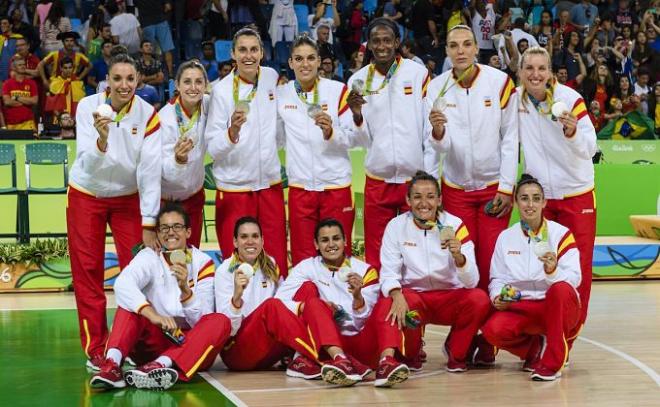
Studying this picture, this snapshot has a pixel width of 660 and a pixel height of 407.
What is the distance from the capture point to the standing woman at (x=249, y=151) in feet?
25.5

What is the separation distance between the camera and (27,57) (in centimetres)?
1602

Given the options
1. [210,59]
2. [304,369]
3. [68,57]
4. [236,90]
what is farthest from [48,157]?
[304,369]

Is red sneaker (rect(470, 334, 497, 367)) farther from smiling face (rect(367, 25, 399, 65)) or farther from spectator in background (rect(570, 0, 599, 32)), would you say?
spectator in background (rect(570, 0, 599, 32))

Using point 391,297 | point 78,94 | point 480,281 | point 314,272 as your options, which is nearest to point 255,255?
point 314,272

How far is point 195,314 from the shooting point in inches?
287

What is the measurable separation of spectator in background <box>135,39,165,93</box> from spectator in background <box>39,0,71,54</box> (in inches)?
51.8

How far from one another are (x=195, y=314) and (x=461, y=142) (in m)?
2.11

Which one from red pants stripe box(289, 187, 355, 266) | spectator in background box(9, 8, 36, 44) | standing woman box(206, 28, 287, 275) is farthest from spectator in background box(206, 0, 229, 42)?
red pants stripe box(289, 187, 355, 266)

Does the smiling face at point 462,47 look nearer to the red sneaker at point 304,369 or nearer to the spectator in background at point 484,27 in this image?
the red sneaker at point 304,369

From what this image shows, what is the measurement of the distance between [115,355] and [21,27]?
10820 millimetres

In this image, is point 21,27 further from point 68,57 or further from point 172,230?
point 172,230

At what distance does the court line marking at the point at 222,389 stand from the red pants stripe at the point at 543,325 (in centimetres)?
172

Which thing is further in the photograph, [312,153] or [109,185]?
[312,153]

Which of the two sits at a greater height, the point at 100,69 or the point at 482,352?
the point at 100,69
